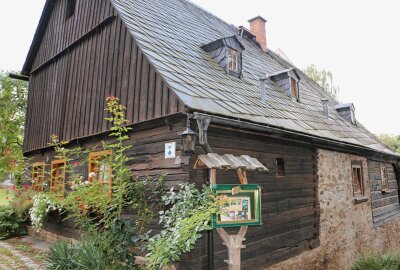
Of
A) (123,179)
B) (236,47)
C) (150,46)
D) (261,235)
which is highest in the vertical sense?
(236,47)

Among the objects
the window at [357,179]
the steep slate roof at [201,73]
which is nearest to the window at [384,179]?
the window at [357,179]

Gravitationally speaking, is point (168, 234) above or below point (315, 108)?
below

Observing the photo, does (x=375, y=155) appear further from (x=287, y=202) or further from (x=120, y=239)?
(x=120, y=239)

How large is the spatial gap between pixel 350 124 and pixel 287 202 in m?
7.28

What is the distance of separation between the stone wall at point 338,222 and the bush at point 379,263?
76 centimetres

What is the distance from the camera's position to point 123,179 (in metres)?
5.39

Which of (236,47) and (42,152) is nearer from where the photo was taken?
(236,47)

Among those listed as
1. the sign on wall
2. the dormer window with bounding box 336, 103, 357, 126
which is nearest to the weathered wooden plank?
the sign on wall

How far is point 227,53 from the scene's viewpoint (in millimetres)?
7859

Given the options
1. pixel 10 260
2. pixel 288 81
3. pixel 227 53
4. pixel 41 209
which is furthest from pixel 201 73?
pixel 10 260

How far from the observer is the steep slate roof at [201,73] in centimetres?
561

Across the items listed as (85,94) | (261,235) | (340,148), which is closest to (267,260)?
(261,235)

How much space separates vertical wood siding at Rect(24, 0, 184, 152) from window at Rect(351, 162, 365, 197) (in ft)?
25.0

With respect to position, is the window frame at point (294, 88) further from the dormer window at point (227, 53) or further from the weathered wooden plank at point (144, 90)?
the weathered wooden plank at point (144, 90)
